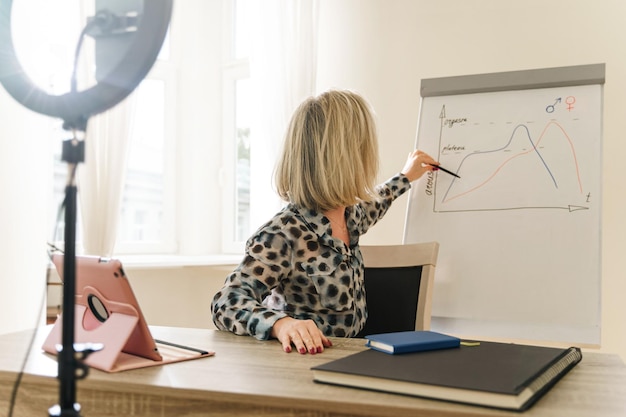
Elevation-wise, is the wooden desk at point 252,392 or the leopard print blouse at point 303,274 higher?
the leopard print blouse at point 303,274

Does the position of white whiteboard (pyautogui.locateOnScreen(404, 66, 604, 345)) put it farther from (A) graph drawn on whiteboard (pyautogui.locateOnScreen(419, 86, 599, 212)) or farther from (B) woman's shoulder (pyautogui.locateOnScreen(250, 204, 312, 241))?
(B) woman's shoulder (pyautogui.locateOnScreen(250, 204, 312, 241))

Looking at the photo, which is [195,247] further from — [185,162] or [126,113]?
[126,113]

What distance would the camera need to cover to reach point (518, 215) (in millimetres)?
1891

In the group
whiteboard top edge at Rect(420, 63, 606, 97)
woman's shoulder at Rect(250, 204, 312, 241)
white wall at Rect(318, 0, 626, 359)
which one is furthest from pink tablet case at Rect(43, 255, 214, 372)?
white wall at Rect(318, 0, 626, 359)

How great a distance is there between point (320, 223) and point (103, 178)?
62.9 inches

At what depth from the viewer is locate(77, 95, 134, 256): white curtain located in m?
2.78

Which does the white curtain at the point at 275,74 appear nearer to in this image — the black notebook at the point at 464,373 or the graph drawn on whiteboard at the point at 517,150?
the graph drawn on whiteboard at the point at 517,150

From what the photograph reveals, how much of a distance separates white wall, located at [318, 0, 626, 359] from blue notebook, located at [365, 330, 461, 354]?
1.41 metres

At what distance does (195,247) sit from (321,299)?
6.13 feet

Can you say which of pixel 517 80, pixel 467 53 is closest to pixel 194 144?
pixel 467 53

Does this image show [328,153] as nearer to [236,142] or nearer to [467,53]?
[467,53]

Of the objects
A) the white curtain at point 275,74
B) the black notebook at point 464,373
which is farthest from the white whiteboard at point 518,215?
the white curtain at point 275,74

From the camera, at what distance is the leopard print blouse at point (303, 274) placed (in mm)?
1411

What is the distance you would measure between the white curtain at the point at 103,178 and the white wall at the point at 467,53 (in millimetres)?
955
